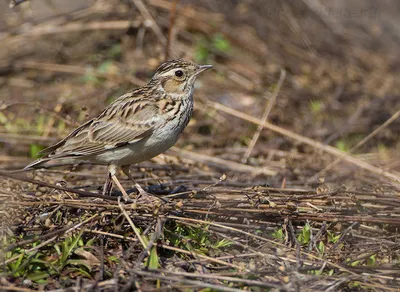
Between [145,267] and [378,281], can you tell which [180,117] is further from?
[378,281]

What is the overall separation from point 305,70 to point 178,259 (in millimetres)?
6358

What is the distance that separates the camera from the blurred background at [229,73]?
27.2ft

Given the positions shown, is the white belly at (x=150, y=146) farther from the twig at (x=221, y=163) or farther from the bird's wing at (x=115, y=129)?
the twig at (x=221, y=163)

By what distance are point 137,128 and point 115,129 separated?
11.6 inches

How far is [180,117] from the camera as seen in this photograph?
5.92 metres

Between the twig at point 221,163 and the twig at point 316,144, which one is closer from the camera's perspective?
the twig at point 316,144

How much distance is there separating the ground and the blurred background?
0.09ft

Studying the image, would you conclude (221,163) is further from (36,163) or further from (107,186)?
(36,163)

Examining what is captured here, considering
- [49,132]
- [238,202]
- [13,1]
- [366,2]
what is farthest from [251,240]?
[366,2]

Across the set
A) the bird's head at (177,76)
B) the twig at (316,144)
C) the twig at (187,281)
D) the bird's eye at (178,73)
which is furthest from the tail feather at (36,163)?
the twig at (316,144)

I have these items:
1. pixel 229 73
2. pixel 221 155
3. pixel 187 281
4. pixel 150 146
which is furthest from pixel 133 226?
pixel 229 73

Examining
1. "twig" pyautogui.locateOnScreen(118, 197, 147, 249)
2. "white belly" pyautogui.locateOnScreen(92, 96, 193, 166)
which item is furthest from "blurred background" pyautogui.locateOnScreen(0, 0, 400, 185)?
"twig" pyautogui.locateOnScreen(118, 197, 147, 249)

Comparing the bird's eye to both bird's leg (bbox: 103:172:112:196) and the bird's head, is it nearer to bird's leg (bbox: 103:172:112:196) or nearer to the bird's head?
the bird's head

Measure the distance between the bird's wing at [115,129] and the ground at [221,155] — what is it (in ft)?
1.41
